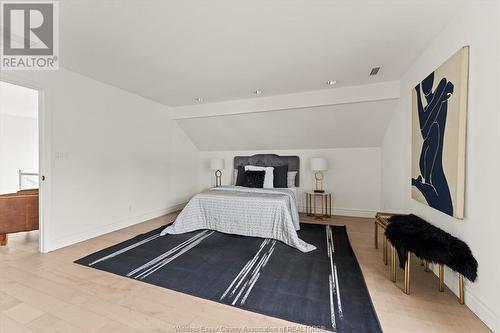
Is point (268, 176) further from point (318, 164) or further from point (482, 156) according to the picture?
point (482, 156)

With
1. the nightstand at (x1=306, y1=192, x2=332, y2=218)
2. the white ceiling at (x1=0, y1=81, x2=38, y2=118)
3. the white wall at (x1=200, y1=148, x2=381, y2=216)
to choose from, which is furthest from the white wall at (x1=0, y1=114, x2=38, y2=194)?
the nightstand at (x1=306, y1=192, x2=332, y2=218)

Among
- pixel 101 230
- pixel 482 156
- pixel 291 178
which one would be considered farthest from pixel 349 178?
pixel 101 230

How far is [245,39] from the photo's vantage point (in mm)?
2109

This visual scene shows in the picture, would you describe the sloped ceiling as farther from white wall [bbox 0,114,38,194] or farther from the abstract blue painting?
white wall [bbox 0,114,38,194]

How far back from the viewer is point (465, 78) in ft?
5.27

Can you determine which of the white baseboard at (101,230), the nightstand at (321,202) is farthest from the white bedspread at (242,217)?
the nightstand at (321,202)

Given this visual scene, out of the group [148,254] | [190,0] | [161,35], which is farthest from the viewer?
[148,254]

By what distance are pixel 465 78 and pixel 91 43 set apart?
3454 millimetres

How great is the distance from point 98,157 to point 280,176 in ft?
11.0

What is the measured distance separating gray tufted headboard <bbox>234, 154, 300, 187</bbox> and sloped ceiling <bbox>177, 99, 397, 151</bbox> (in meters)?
0.23

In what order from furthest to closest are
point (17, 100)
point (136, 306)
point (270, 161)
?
point (270, 161)
point (17, 100)
point (136, 306)

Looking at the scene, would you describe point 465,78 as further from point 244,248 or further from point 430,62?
point 244,248

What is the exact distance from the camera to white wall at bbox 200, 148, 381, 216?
432cm

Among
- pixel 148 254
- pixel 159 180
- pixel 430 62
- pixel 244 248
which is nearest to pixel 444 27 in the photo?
pixel 430 62
